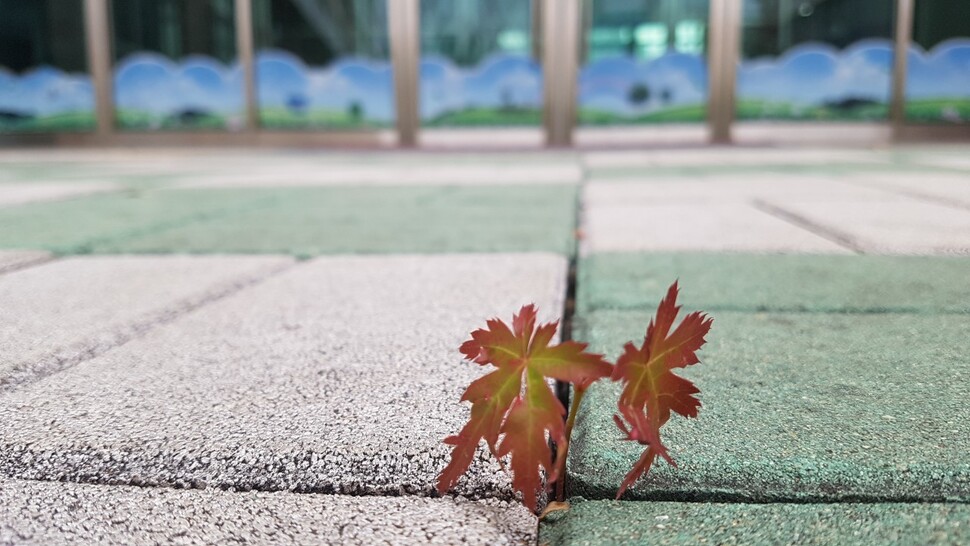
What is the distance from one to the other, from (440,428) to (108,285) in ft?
2.35

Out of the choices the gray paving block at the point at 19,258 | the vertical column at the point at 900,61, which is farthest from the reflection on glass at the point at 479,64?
the gray paving block at the point at 19,258

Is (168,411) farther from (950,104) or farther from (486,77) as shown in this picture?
(950,104)

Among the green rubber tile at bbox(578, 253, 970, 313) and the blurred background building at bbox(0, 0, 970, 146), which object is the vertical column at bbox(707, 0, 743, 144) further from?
the green rubber tile at bbox(578, 253, 970, 313)

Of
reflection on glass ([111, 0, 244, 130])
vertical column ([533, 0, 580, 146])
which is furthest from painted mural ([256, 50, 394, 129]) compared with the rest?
vertical column ([533, 0, 580, 146])

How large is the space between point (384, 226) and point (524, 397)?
1.32m

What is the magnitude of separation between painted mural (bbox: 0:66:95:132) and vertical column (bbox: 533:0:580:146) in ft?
11.4

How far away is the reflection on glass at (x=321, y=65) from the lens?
5660 millimetres

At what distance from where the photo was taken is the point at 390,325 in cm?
82

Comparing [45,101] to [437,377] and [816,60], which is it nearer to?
[816,60]

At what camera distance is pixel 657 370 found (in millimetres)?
427

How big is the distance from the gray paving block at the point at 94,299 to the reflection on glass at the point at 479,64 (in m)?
4.54

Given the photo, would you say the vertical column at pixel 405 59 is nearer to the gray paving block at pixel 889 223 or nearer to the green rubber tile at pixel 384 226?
the green rubber tile at pixel 384 226

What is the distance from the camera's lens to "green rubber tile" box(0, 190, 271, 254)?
1503 mm

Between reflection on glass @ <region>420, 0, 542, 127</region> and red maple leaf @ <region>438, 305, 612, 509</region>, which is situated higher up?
reflection on glass @ <region>420, 0, 542, 127</region>
